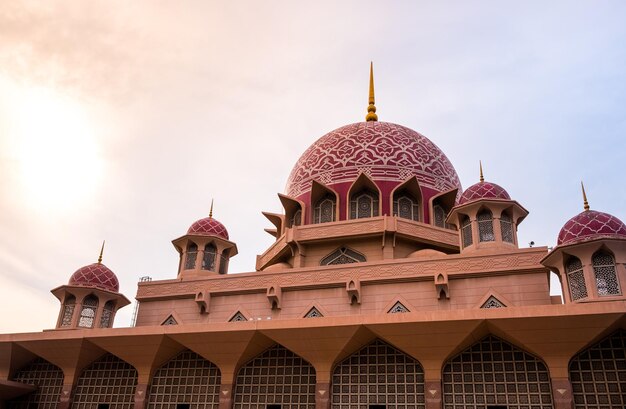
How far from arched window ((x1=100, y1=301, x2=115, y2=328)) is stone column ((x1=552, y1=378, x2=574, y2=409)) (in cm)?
1324

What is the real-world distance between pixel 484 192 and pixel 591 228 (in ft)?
12.5

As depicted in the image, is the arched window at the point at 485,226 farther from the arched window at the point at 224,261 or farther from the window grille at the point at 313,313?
the arched window at the point at 224,261

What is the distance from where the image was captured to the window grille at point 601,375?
33.2 ft

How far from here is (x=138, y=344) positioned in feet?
44.2

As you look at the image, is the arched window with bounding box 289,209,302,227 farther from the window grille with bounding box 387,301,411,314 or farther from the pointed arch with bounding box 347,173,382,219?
the window grille with bounding box 387,301,411,314

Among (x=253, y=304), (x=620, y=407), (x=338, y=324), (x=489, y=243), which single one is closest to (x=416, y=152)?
(x=489, y=243)

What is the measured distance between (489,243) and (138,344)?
388 inches

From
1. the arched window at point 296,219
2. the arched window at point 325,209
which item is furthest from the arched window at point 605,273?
the arched window at point 296,219

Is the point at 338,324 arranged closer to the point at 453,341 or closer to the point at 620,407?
the point at 453,341

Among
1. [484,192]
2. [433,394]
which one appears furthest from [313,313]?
[484,192]

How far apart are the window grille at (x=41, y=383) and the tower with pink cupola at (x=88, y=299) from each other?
1.47 m

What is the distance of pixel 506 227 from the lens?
49.3 feet

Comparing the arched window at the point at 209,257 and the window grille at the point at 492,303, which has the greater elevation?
the arched window at the point at 209,257

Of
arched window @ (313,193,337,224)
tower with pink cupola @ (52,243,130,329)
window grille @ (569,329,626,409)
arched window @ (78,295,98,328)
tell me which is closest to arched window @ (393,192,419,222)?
arched window @ (313,193,337,224)
